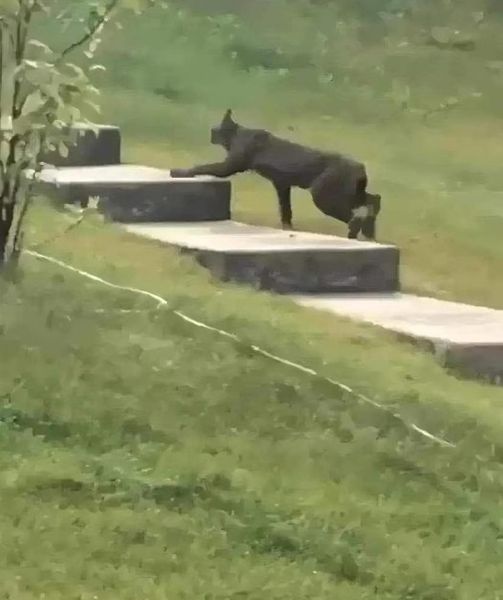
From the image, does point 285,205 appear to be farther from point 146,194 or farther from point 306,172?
point 146,194

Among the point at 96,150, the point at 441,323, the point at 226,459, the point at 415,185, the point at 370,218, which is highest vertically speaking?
the point at 96,150

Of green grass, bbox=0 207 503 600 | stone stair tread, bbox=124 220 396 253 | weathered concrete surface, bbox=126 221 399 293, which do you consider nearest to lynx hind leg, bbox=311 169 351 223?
stone stair tread, bbox=124 220 396 253

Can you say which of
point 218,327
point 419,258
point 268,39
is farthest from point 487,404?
point 268,39

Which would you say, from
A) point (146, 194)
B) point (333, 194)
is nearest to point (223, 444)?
point (146, 194)

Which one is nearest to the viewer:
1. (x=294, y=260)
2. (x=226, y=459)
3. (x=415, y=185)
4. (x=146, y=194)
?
(x=226, y=459)

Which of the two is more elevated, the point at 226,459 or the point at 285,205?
the point at 285,205

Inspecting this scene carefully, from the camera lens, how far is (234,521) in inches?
90.4

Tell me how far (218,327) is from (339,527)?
1.21 metres

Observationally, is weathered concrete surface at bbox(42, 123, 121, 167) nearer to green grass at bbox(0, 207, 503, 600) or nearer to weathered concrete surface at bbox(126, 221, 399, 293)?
weathered concrete surface at bbox(126, 221, 399, 293)

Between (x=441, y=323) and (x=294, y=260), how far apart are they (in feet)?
2.17

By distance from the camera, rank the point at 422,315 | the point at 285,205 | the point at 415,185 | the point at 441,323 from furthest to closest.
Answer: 1. the point at 415,185
2. the point at 285,205
3. the point at 422,315
4. the point at 441,323

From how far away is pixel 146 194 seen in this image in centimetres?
505

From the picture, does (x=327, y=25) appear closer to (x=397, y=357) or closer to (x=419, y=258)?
(x=419, y=258)

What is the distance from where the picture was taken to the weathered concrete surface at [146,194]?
16.5ft
